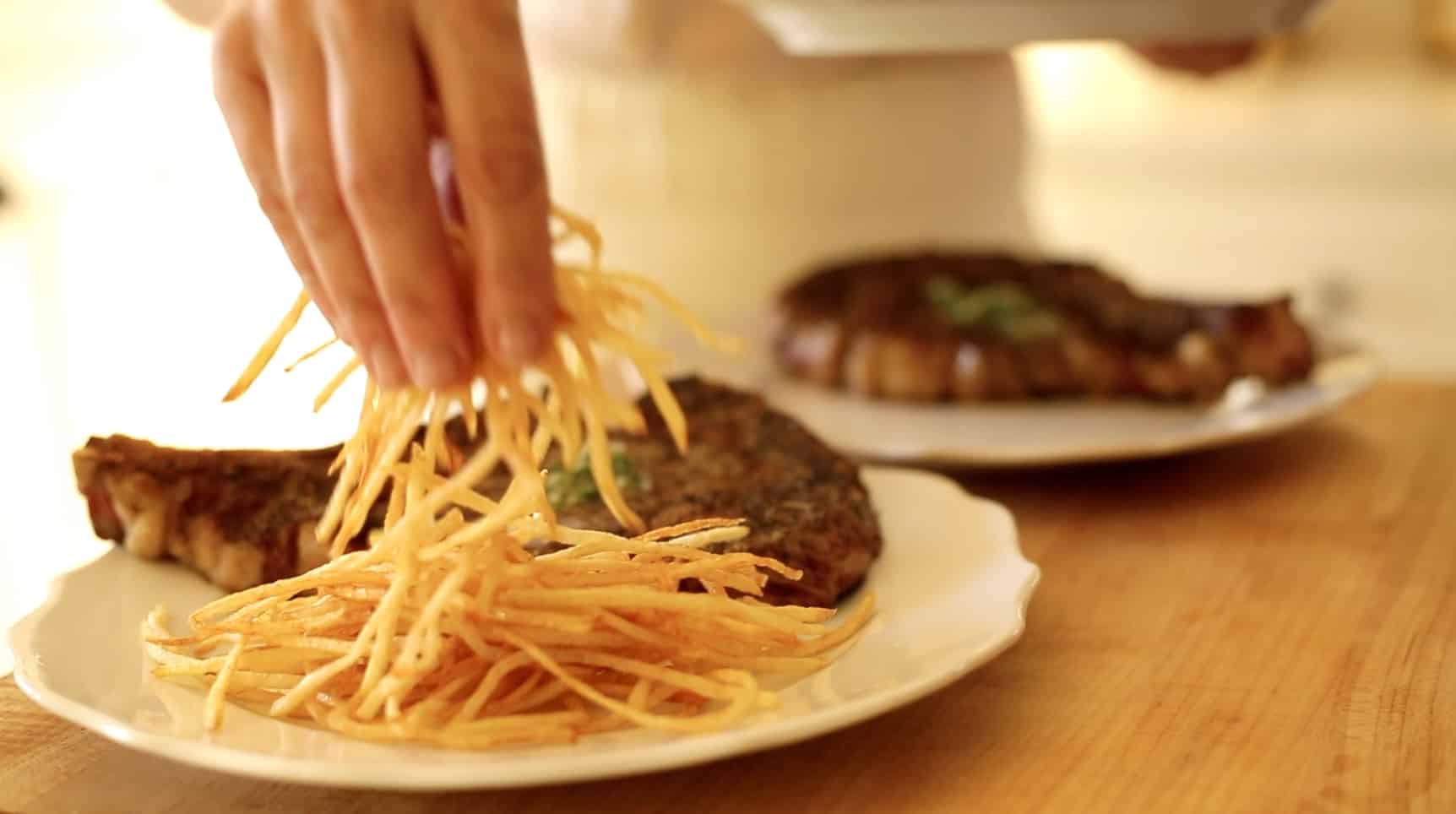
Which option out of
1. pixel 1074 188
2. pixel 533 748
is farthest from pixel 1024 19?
pixel 1074 188

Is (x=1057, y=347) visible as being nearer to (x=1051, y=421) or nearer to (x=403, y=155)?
(x=1051, y=421)

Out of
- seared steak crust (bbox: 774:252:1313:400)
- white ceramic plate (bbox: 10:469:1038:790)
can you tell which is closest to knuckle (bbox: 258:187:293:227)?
white ceramic plate (bbox: 10:469:1038:790)

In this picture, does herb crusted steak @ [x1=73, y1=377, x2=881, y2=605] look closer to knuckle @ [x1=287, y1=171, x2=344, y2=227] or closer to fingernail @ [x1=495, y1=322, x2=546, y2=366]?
fingernail @ [x1=495, y1=322, x2=546, y2=366]

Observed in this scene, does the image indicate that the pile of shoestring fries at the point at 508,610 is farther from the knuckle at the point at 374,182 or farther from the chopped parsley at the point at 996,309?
the chopped parsley at the point at 996,309

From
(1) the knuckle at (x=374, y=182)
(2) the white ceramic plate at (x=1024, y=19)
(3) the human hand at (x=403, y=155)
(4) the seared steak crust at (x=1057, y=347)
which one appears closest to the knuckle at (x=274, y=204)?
(3) the human hand at (x=403, y=155)

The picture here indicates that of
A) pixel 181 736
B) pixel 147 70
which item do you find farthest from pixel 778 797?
pixel 147 70

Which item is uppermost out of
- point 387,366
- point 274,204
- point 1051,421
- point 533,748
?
point 274,204

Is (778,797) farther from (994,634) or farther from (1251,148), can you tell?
(1251,148)
